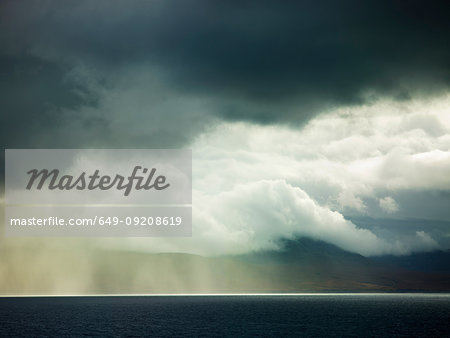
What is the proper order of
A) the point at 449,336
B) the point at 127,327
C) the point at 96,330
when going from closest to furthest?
the point at 449,336 → the point at 96,330 → the point at 127,327

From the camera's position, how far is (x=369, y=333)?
436ft

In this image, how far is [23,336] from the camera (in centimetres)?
12556

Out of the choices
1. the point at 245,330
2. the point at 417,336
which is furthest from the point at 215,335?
the point at 417,336

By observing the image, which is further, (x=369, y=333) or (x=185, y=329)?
(x=185, y=329)

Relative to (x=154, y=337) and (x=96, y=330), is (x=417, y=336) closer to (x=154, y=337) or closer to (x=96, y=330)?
(x=154, y=337)

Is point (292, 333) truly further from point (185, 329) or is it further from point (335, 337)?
point (185, 329)

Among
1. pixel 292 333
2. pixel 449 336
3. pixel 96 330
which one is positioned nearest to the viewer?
pixel 449 336

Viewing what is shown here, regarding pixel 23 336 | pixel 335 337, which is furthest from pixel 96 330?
pixel 335 337

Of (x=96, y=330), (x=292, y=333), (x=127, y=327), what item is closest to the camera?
(x=292, y=333)

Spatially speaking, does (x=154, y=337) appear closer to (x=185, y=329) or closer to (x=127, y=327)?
(x=185, y=329)

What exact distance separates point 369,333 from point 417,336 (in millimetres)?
13594

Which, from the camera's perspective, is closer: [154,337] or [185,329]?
[154,337]

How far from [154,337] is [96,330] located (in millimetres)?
28789

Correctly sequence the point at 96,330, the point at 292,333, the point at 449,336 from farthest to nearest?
1. the point at 96,330
2. the point at 292,333
3. the point at 449,336
